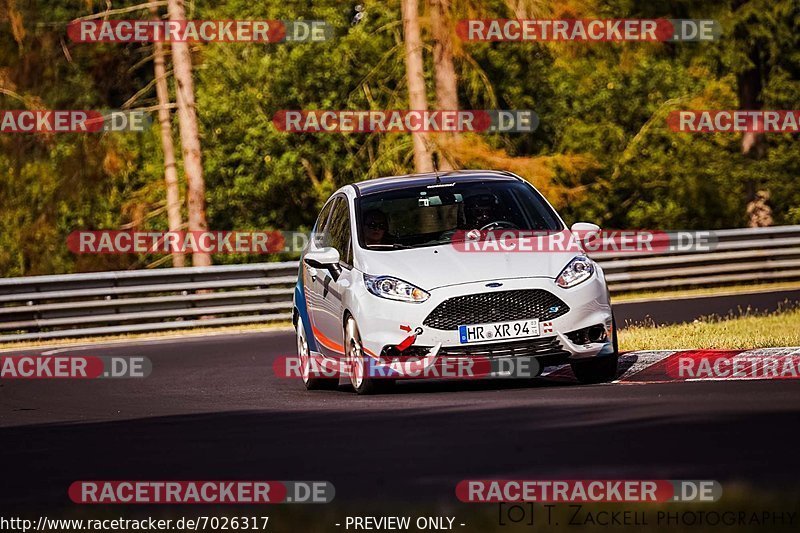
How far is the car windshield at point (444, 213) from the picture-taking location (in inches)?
519

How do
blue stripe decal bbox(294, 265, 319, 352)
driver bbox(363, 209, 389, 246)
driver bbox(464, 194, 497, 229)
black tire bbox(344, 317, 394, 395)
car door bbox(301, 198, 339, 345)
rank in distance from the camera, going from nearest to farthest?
black tire bbox(344, 317, 394, 395) < driver bbox(363, 209, 389, 246) < driver bbox(464, 194, 497, 229) < car door bbox(301, 198, 339, 345) < blue stripe decal bbox(294, 265, 319, 352)

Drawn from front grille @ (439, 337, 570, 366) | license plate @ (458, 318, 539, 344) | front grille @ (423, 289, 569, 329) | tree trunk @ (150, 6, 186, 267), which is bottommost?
front grille @ (439, 337, 570, 366)

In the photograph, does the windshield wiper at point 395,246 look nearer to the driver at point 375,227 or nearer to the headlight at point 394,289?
the driver at point 375,227

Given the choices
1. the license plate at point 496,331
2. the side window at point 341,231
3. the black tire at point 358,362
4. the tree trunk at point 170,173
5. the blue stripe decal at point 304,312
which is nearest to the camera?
the license plate at point 496,331

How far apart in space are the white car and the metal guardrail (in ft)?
40.9

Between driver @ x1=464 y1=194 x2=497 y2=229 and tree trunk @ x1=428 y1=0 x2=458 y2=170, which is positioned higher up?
tree trunk @ x1=428 y1=0 x2=458 y2=170

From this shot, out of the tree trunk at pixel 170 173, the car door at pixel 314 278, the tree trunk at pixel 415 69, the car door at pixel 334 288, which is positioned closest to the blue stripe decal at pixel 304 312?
the car door at pixel 314 278

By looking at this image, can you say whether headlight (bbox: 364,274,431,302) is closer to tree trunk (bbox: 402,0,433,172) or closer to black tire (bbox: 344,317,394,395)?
black tire (bbox: 344,317,394,395)

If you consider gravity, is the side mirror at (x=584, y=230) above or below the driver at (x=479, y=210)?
below

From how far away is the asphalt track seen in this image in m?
7.84

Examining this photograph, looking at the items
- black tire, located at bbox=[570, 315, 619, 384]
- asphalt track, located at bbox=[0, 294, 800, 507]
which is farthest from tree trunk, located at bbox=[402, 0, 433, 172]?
black tire, located at bbox=[570, 315, 619, 384]

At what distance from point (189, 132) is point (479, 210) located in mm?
20899

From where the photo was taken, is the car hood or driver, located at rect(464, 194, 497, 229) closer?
the car hood

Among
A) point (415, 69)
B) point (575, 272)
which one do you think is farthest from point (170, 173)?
point (575, 272)
